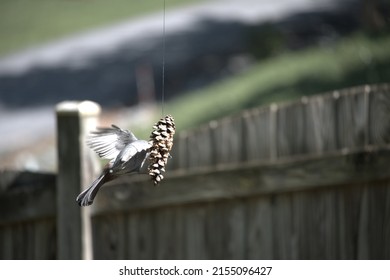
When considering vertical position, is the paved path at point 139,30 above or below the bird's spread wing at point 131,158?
above

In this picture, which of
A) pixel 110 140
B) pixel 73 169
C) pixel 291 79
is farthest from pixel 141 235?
pixel 291 79

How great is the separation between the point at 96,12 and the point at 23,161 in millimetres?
3255

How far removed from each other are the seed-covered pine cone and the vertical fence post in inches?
65.5

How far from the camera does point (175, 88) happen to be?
8688 millimetres

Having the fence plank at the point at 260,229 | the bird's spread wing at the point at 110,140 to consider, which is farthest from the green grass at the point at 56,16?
the bird's spread wing at the point at 110,140

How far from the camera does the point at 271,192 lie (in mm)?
3871

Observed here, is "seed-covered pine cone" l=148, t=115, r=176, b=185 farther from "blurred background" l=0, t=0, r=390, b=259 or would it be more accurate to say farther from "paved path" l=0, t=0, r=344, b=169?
"paved path" l=0, t=0, r=344, b=169

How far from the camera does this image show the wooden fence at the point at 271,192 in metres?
3.84

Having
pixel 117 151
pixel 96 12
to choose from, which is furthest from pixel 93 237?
pixel 96 12

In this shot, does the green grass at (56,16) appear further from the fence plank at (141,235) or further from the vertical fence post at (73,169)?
the fence plank at (141,235)

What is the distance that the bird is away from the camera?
2.33m

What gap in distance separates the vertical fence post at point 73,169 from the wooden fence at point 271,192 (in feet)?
0.14

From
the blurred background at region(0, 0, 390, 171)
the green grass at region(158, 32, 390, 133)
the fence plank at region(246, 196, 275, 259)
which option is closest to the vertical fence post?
the fence plank at region(246, 196, 275, 259)

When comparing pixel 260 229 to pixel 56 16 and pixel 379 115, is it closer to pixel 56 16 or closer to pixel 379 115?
pixel 379 115
